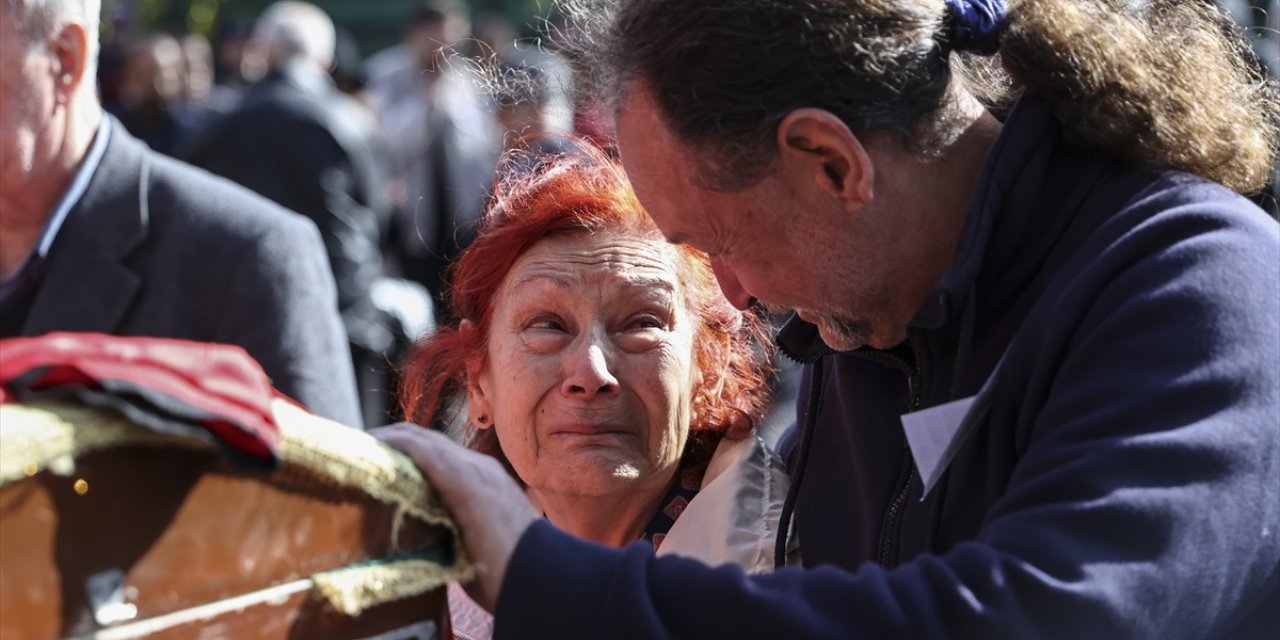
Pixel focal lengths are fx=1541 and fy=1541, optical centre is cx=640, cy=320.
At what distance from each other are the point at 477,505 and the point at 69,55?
176 cm

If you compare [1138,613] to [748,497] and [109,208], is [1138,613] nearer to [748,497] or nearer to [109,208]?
[748,497]

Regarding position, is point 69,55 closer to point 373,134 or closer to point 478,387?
point 478,387

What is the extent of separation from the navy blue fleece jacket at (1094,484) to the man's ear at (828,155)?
146mm

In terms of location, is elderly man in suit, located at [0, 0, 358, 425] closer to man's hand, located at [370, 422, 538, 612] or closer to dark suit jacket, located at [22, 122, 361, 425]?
dark suit jacket, located at [22, 122, 361, 425]

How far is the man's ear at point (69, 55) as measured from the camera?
2936 millimetres

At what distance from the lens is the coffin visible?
1.35 metres

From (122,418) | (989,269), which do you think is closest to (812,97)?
(989,269)

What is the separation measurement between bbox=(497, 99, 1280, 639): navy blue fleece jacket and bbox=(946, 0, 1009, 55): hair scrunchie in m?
0.25

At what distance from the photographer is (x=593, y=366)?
247 cm

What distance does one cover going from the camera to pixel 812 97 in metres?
1.89

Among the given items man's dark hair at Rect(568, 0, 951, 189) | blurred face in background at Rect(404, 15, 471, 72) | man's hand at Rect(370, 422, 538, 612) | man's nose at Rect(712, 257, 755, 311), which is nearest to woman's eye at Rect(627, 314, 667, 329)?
man's nose at Rect(712, 257, 755, 311)

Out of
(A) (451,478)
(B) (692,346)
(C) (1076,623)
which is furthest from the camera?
(B) (692,346)

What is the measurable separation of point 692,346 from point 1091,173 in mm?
897

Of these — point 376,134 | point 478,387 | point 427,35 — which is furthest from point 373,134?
point 478,387
